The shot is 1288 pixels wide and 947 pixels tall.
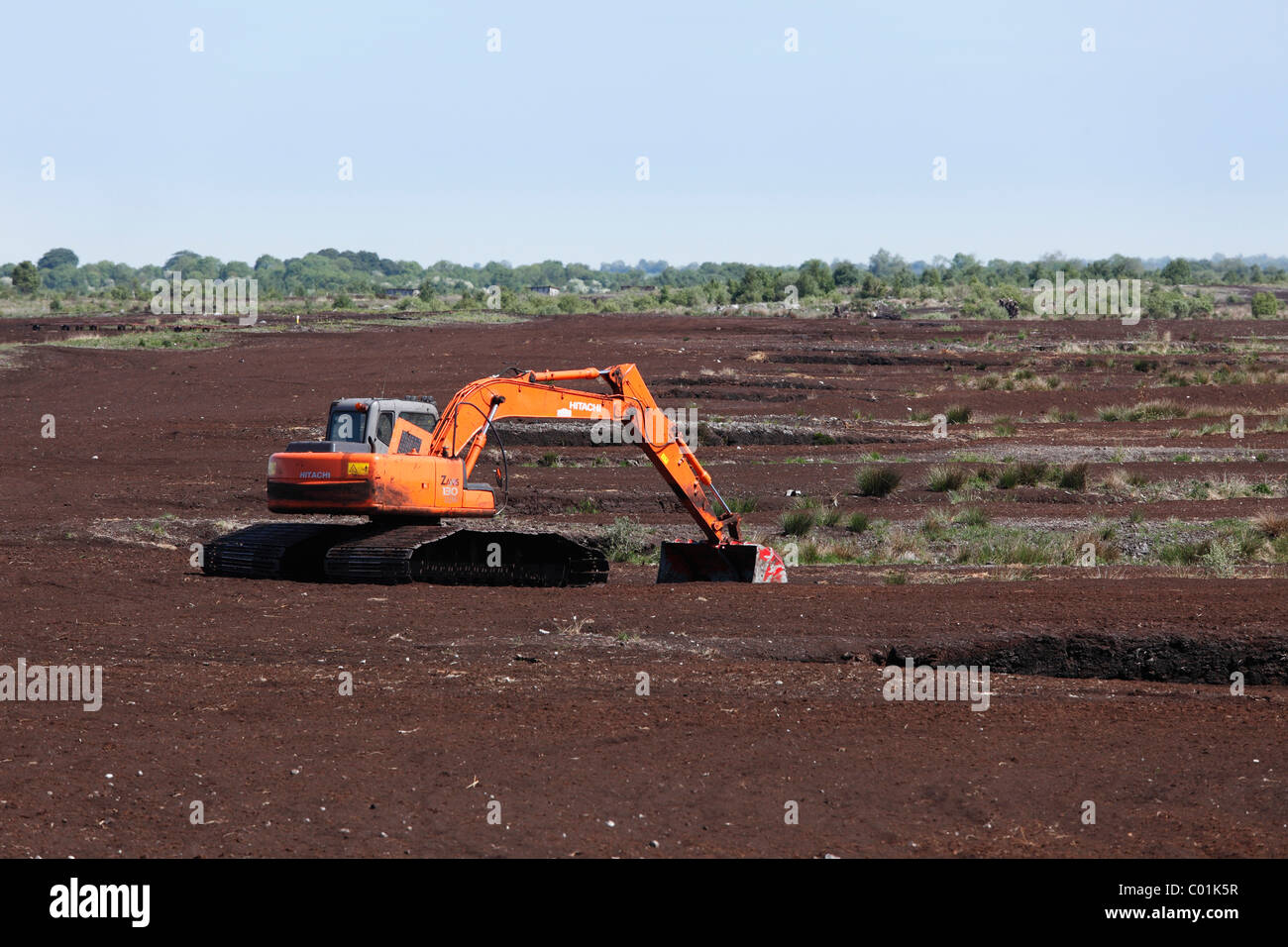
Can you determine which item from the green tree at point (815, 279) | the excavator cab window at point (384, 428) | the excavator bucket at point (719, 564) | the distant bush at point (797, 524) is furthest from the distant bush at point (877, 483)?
the green tree at point (815, 279)

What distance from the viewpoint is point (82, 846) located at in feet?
27.6

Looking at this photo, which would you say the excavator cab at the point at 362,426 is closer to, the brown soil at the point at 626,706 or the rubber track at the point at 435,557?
the rubber track at the point at 435,557

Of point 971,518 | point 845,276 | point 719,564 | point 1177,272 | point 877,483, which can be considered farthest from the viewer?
point 1177,272

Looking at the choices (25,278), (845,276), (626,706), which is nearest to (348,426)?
(626,706)

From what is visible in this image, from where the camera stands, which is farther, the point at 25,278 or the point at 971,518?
the point at 25,278

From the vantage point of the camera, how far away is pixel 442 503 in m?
17.3

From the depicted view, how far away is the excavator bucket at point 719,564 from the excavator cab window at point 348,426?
14.1 ft

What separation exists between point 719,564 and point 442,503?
3.72m

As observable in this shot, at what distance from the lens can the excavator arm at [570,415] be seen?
17.5 meters

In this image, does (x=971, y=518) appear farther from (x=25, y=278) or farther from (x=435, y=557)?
(x=25, y=278)

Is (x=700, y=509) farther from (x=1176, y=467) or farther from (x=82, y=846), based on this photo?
(x=1176, y=467)

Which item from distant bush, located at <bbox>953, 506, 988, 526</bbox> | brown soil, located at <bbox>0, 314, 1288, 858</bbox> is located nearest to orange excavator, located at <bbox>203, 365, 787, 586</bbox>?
brown soil, located at <bbox>0, 314, 1288, 858</bbox>

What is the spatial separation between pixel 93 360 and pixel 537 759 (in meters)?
48.8
